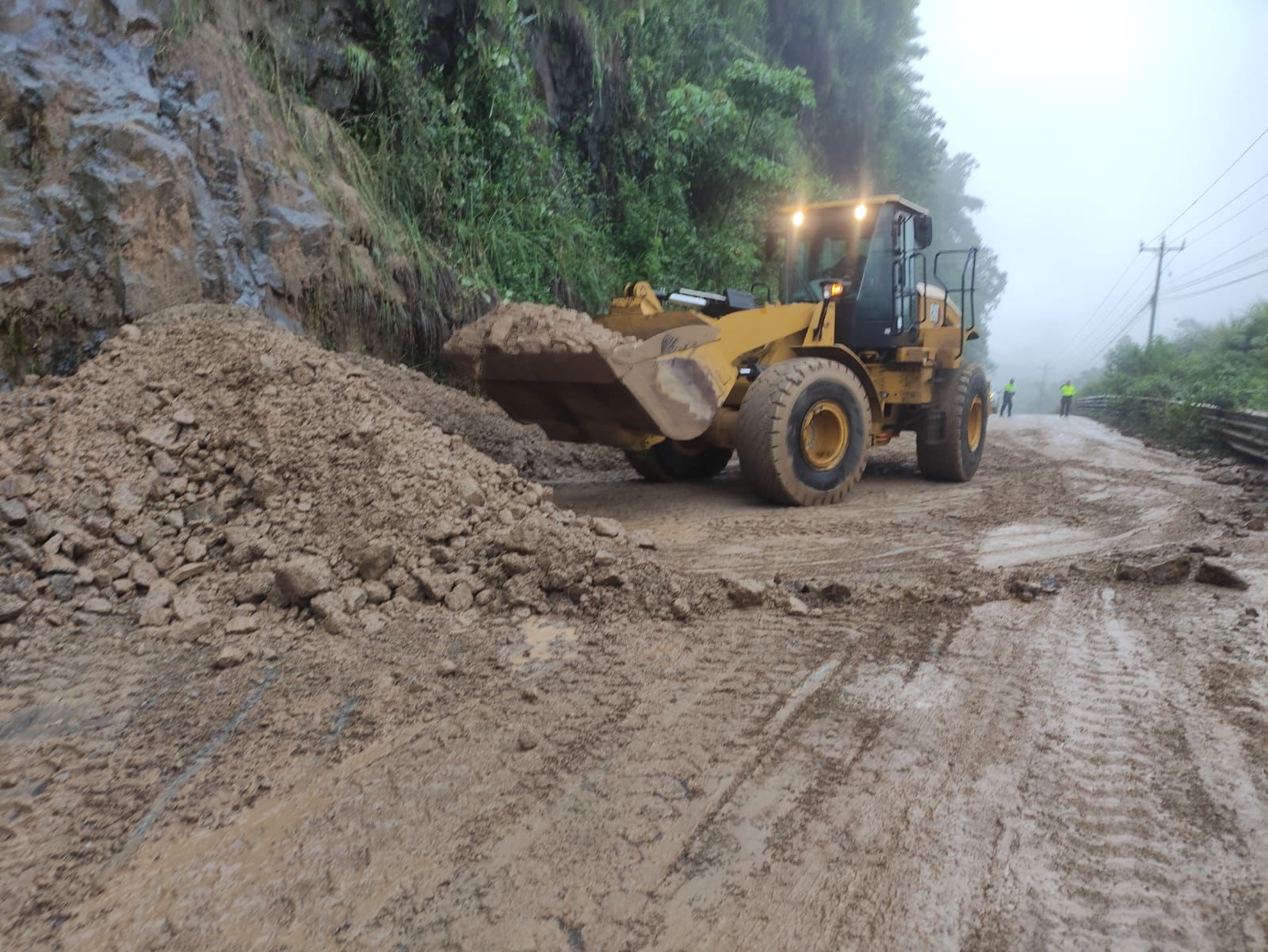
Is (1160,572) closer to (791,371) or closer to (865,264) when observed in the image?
(791,371)

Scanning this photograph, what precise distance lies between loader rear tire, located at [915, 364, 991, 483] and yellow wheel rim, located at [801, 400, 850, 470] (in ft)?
5.57

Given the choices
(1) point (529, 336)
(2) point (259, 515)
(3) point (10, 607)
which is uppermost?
(1) point (529, 336)

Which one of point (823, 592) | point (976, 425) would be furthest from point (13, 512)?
point (976, 425)

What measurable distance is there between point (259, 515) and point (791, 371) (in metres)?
3.89

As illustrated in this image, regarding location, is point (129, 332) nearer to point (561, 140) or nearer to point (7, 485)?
point (7, 485)

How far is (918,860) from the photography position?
86.7 inches

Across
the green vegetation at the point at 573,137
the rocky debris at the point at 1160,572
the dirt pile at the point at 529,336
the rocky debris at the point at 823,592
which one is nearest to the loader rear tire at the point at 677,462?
the dirt pile at the point at 529,336

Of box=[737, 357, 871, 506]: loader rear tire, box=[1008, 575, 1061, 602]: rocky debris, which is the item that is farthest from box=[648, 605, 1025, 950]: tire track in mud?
box=[737, 357, 871, 506]: loader rear tire

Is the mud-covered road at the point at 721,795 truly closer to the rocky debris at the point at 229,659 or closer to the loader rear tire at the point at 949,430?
the rocky debris at the point at 229,659

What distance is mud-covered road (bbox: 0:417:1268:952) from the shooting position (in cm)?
202

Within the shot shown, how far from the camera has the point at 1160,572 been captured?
4641 millimetres

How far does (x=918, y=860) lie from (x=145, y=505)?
12.8 ft

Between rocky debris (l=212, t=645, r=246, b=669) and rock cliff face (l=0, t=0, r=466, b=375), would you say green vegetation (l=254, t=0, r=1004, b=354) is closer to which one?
rock cliff face (l=0, t=0, r=466, b=375)

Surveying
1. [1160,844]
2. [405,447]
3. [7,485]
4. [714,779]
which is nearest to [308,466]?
[405,447]
